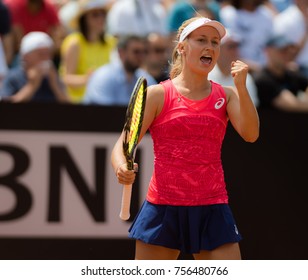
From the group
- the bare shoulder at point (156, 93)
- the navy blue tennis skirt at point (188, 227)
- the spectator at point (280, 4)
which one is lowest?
the navy blue tennis skirt at point (188, 227)

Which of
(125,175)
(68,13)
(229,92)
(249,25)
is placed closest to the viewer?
(125,175)

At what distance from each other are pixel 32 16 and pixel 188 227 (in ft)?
16.6

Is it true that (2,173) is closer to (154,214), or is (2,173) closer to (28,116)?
(28,116)

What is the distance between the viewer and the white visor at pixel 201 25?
5203 mm

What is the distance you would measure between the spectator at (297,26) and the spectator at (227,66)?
103 centimetres

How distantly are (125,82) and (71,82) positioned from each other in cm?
88

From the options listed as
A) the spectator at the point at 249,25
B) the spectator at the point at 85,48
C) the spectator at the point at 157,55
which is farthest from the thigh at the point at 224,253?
the spectator at the point at 249,25

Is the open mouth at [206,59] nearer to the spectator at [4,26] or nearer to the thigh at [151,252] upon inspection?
the thigh at [151,252]

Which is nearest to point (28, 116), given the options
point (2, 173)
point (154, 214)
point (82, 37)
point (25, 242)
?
point (2, 173)

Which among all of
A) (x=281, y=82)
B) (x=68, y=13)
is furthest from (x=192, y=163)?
(x=68, y=13)

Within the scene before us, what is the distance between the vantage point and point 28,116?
7965 mm

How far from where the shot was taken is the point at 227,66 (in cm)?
869

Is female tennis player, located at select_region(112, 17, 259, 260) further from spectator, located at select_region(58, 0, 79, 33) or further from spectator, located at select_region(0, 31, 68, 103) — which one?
spectator, located at select_region(58, 0, 79, 33)

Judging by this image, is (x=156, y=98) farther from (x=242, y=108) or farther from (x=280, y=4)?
(x=280, y=4)
